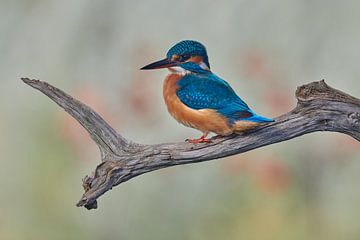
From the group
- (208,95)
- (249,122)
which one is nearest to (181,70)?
(208,95)

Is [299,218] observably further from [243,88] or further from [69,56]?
[69,56]

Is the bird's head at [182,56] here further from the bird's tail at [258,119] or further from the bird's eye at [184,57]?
the bird's tail at [258,119]

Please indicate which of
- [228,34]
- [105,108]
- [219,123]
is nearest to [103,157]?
[219,123]

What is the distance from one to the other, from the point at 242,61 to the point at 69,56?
2.53 feet

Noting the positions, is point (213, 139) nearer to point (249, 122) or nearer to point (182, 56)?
point (249, 122)

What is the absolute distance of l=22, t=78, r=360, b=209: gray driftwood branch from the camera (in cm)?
227

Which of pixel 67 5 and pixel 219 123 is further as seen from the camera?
pixel 67 5

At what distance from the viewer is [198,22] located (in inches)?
143

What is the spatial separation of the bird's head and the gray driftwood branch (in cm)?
22

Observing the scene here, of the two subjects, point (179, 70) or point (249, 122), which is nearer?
point (249, 122)

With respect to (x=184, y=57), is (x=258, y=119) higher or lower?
lower

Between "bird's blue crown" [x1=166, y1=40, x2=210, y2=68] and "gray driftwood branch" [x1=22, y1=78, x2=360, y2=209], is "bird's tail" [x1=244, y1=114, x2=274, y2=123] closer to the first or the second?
"gray driftwood branch" [x1=22, y1=78, x2=360, y2=209]

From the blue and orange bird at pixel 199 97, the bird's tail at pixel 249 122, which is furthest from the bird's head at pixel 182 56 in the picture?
the bird's tail at pixel 249 122

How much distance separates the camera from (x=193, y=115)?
226cm
